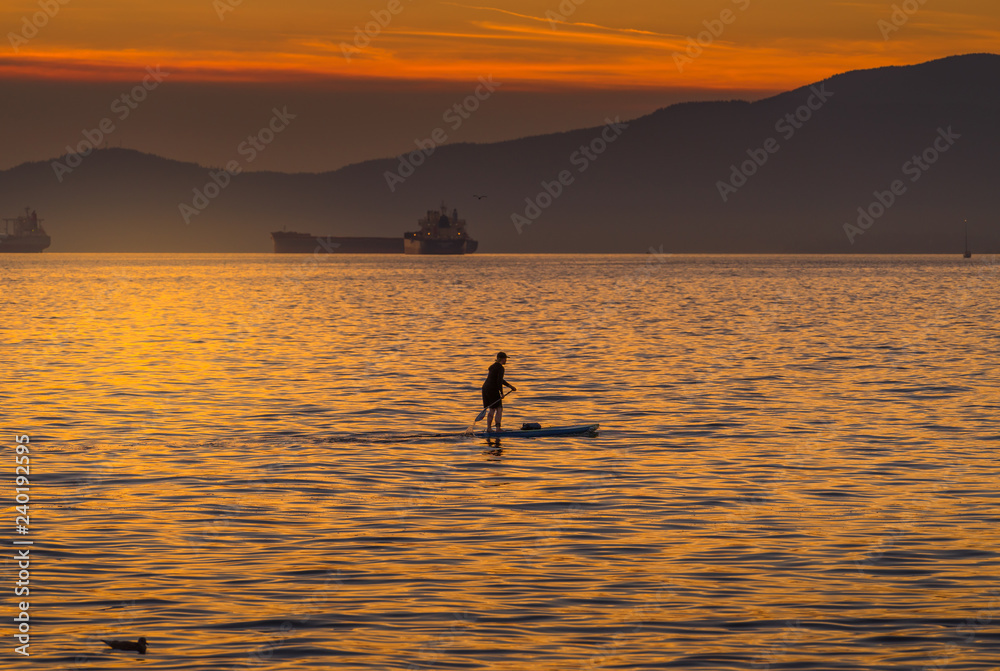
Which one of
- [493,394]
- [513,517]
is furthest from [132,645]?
[493,394]

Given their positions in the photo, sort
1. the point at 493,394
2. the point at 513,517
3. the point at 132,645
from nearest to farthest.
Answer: the point at 132,645 → the point at 513,517 → the point at 493,394

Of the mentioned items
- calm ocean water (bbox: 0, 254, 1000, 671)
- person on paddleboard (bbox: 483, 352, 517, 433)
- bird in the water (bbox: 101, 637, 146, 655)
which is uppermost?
person on paddleboard (bbox: 483, 352, 517, 433)

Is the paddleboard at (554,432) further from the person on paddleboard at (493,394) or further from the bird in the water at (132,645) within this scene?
the bird in the water at (132,645)

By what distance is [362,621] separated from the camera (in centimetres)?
1441

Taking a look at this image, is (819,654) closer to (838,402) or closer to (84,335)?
(838,402)

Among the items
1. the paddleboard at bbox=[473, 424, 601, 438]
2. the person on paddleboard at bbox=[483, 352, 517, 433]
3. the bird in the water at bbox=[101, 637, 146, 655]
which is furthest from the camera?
the paddleboard at bbox=[473, 424, 601, 438]

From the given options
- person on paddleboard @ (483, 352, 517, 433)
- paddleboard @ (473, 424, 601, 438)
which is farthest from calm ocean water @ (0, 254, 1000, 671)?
person on paddleboard @ (483, 352, 517, 433)

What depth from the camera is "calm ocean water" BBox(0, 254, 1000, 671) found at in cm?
1380

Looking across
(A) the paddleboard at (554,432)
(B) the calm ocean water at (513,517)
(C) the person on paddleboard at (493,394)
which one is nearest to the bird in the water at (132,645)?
(B) the calm ocean water at (513,517)

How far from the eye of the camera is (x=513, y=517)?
20125 millimetres

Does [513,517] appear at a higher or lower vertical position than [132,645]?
higher

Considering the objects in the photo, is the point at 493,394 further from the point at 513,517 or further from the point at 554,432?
the point at 513,517

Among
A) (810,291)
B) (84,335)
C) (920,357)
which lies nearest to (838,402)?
(920,357)

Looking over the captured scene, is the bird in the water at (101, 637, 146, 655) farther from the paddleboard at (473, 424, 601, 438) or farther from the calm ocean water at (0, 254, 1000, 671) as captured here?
the paddleboard at (473, 424, 601, 438)
